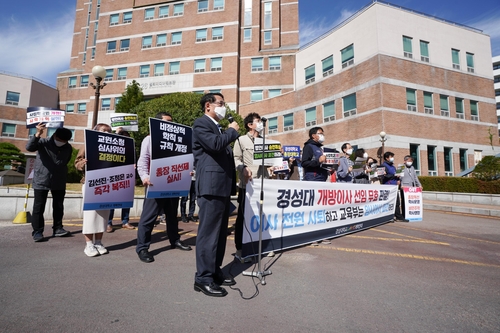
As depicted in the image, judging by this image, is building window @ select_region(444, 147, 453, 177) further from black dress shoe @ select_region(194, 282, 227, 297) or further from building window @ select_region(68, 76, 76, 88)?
building window @ select_region(68, 76, 76, 88)

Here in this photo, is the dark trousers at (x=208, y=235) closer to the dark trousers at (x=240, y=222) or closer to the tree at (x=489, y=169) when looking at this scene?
the dark trousers at (x=240, y=222)

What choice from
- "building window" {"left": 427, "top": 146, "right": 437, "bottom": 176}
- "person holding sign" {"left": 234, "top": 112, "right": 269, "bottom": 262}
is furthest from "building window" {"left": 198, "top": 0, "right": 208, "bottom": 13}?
"person holding sign" {"left": 234, "top": 112, "right": 269, "bottom": 262}

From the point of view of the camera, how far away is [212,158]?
9.62 ft

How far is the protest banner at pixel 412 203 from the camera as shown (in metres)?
8.03

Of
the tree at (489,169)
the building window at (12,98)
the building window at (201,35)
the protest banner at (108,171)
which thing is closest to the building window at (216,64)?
the building window at (201,35)

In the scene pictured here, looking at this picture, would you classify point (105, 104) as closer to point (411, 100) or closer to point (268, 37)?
point (268, 37)

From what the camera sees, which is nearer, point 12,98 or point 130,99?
point 130,99

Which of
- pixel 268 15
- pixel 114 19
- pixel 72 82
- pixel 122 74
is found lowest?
pixel 122 74

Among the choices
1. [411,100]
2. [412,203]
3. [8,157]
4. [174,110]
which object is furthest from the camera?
[8,157]

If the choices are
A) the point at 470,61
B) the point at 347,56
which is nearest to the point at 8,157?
the point at 347,56

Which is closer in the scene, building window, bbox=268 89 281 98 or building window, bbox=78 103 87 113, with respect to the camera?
building window, bbox=268 89 281 98

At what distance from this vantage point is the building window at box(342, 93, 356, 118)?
23141 millimetres

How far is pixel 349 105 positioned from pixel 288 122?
305 inches

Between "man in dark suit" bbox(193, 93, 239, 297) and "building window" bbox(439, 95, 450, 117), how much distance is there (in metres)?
26.6
